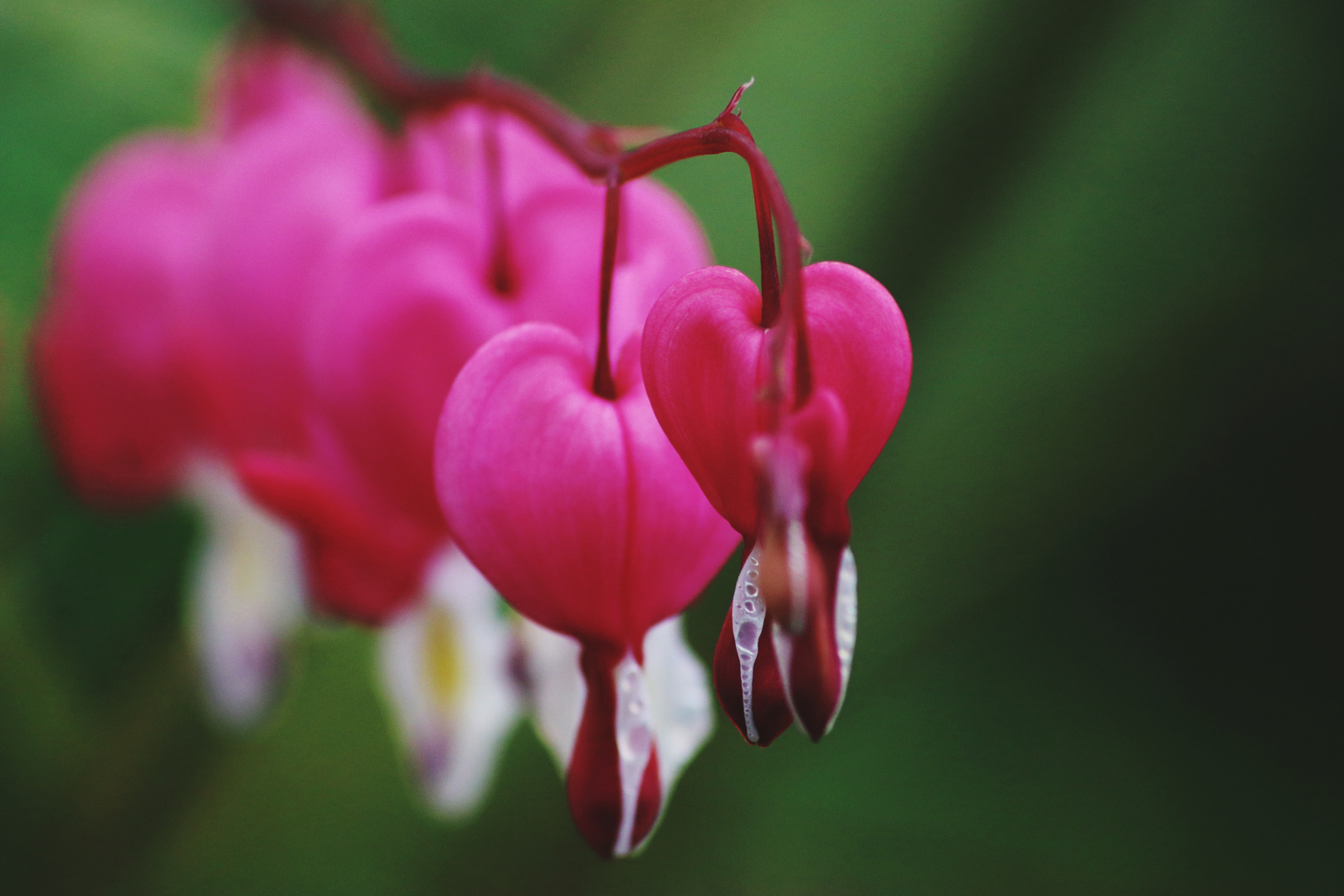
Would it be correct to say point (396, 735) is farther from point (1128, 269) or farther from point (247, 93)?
point (1128, 269)

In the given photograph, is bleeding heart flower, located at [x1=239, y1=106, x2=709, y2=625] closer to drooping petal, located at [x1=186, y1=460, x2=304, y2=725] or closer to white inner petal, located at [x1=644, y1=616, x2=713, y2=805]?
white inner petal, located at [x1=644, y1=616, x2=713, y2=805]

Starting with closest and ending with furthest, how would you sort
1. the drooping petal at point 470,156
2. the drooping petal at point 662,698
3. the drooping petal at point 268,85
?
the drooping petal at point 662,698 < the drooping petal at point 470,156 < the drooping petal at point 268,85

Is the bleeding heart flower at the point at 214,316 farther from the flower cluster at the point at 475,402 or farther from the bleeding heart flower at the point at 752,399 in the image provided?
the bleeding heart flower at the point at 752,399

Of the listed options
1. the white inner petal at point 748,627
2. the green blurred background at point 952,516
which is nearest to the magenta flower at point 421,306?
the white inner petal at point 748,627

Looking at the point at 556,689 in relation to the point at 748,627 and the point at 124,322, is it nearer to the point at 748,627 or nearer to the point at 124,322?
the point at 748,627

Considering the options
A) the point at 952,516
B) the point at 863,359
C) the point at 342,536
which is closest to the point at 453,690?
the point at 342,536

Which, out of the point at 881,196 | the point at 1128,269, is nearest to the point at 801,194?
the point at 881,196
